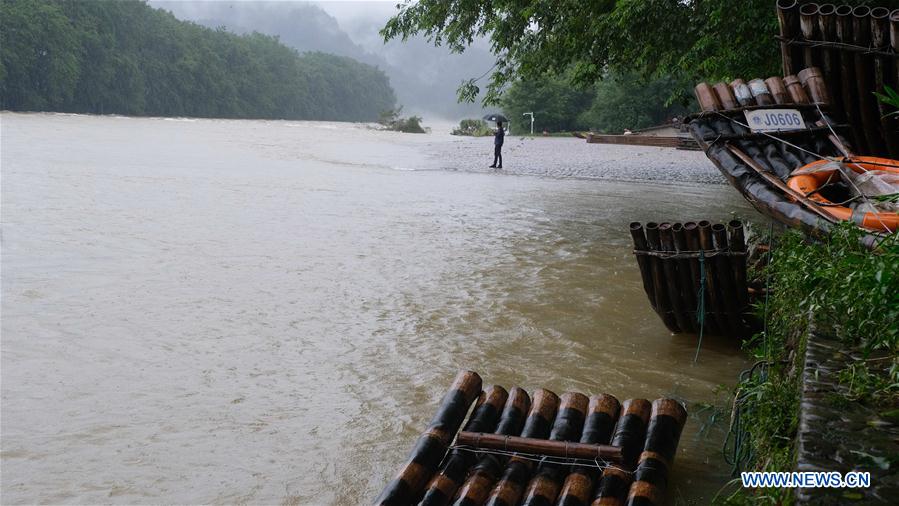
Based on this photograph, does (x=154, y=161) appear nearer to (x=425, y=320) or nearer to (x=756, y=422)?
(x=425, y=320)

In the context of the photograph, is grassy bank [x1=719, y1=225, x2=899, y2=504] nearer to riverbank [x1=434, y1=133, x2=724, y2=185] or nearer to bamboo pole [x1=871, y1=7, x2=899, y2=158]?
bamboo pole [x1=871, y1=7, x2=899, y2=158]

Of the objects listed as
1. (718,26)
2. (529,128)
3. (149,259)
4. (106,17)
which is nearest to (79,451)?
(149,259)

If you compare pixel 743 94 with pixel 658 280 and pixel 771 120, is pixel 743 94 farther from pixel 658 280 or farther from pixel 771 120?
pixel 658 280

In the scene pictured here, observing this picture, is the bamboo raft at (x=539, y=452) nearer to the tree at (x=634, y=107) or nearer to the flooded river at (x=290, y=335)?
the flooded river at (x=290, y=335)

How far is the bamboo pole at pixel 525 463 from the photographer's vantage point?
4.11 metres

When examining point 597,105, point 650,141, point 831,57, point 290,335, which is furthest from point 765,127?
point 597,105

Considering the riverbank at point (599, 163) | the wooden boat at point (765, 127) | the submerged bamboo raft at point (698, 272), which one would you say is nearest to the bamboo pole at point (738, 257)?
the submerged bamboo raft at point (698, 272)

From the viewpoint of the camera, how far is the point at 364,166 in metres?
29.2

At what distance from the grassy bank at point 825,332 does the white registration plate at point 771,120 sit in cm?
481

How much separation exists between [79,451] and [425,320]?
383 centimetres

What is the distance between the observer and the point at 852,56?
9.77m

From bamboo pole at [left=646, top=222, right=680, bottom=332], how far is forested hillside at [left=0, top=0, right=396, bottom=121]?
229 ft

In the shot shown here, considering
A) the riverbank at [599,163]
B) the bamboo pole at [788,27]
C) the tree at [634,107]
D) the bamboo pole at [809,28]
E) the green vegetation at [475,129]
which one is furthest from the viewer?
the green vegetation at [475,129]

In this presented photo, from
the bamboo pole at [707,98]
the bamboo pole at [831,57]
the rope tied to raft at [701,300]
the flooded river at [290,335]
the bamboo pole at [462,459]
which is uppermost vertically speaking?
the bamboo pole at [831,57]
